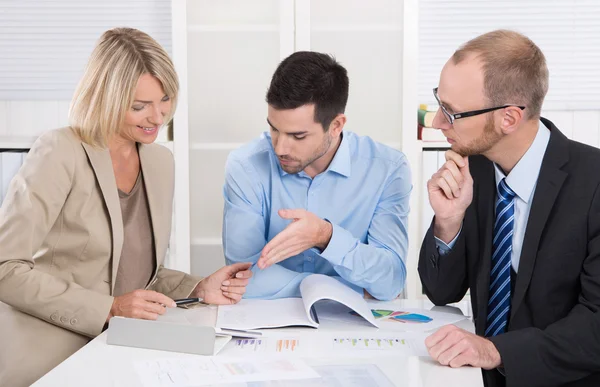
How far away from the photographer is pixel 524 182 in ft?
5.90

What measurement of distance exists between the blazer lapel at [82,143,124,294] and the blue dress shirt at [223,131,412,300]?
36 centimetres

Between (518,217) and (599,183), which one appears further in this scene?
(518,217)

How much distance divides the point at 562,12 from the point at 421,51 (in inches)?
32.9

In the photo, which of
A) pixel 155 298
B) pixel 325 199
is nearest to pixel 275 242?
pixel 155 298

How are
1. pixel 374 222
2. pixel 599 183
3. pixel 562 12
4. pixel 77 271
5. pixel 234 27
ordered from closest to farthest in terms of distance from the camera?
pixel 599 183 < pixel 77 271 < pixel 374 222 < pixel 234 27 < pixel 562 12

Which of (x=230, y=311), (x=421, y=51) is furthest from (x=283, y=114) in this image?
(x=421, y=51)

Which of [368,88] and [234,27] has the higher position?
[234,27]

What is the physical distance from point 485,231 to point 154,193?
0.96 meters

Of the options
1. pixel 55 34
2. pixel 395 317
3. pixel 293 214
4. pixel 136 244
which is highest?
pixel 55 34

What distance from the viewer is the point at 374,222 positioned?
2227 millimetres

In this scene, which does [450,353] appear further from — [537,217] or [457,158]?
[457,158]

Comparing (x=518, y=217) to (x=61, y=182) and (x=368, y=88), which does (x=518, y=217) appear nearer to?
(x=61, y=182)

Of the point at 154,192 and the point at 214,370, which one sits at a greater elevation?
the point at 154,192

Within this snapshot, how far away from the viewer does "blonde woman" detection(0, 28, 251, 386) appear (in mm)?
1826
